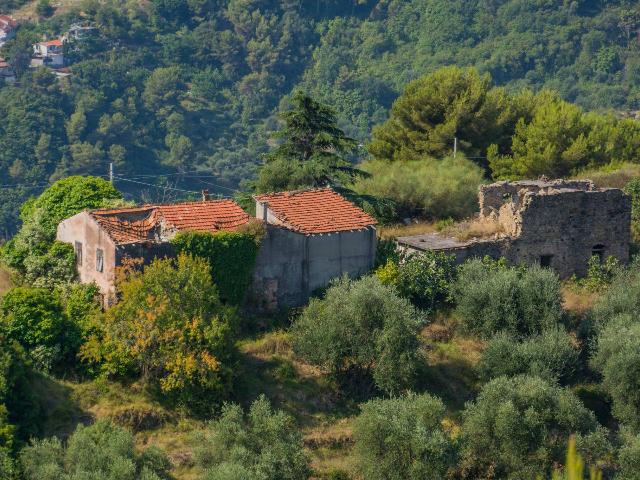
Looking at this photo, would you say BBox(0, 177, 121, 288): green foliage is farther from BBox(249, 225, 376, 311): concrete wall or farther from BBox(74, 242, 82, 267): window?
BBox(249, 225, 376, 311): concrete wall

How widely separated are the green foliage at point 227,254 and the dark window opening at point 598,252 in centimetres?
1054

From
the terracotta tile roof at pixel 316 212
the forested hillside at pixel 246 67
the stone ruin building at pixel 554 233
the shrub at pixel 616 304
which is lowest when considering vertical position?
the forested hillside at pixel 246 67

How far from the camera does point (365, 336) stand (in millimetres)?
30219

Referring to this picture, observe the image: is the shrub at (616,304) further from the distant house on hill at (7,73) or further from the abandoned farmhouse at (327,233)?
the distant house on hill at (7,73)

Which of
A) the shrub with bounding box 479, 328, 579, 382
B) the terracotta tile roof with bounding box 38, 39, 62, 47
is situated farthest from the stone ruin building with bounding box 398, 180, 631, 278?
the terracotta tile roof with bounding box 38, 39, 62, 47

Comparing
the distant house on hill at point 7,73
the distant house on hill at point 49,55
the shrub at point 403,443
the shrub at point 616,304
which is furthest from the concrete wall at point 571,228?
the distant house on hill at point 49,55

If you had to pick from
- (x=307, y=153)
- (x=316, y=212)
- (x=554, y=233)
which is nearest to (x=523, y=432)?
(x=316, y=212)

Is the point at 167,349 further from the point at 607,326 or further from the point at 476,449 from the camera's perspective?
the point at 607,326

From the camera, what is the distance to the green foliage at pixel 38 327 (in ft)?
95.0

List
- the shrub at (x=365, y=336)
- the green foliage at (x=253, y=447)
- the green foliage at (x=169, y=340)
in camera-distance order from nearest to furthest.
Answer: the green foliage at (x=253, y=447) → the green foliage at (x=169, y=340) → the shrub at (x=365, y=336)

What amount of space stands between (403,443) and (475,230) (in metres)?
9.94

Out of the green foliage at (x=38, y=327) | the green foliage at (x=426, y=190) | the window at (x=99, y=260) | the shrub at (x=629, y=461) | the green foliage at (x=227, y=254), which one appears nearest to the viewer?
the shrub at (x=629, y=461)

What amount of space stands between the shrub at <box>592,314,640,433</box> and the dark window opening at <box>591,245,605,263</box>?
216 inches

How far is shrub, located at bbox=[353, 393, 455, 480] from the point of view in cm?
2725
